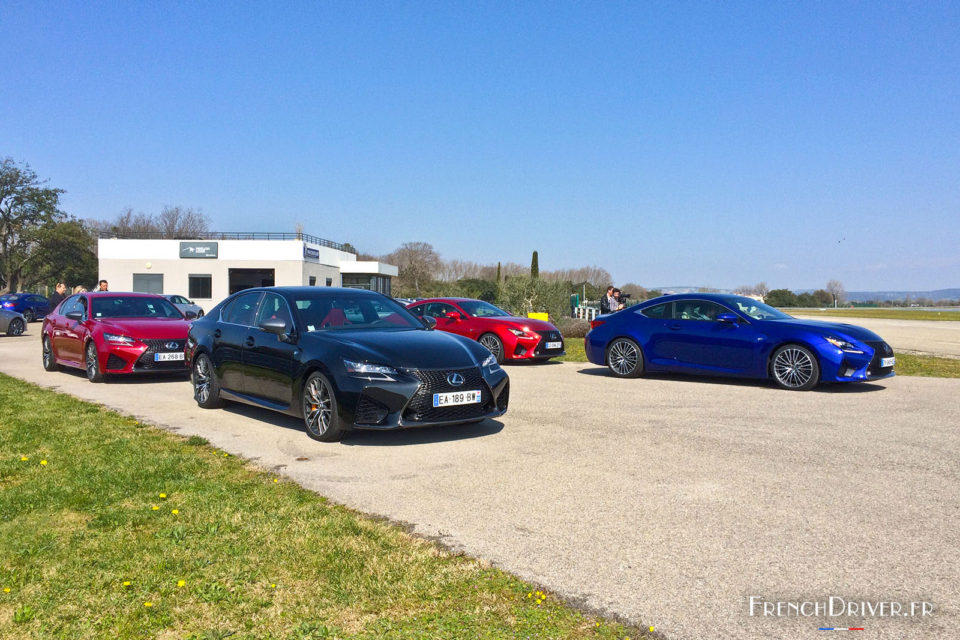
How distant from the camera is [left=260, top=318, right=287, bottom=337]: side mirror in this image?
763cm

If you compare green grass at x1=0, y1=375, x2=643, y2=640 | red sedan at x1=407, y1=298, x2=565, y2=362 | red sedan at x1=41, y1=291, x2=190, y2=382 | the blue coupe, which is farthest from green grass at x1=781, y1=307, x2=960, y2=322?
green grass at x1=0, y1=375, x2=643, y2=640

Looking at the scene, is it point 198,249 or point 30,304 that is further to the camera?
point 198,249

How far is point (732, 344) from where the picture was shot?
1116cm

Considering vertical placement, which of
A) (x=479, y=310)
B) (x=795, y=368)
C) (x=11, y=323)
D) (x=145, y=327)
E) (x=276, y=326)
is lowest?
(x=795, y=368)

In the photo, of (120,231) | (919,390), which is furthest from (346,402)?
(120,231)

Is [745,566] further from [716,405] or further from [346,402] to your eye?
[716,405]

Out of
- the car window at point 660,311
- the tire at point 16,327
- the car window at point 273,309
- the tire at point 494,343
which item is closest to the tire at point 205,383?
the car window at point 273,309

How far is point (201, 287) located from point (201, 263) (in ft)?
5.92

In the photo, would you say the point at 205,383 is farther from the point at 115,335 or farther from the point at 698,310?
the point at 698,310

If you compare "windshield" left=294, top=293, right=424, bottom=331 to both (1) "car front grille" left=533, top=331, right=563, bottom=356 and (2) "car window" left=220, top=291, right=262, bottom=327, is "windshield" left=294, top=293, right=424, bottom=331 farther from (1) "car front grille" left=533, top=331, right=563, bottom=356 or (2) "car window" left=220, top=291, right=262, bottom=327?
(1) "car front grille" left=533, top=331, right=563, bottom=356

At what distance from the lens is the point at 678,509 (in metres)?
4.76

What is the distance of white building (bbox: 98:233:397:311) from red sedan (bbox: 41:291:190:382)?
40597 mm

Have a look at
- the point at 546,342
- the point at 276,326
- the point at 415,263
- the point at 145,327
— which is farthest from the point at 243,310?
the point at 415,263

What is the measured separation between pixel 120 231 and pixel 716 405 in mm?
56881
